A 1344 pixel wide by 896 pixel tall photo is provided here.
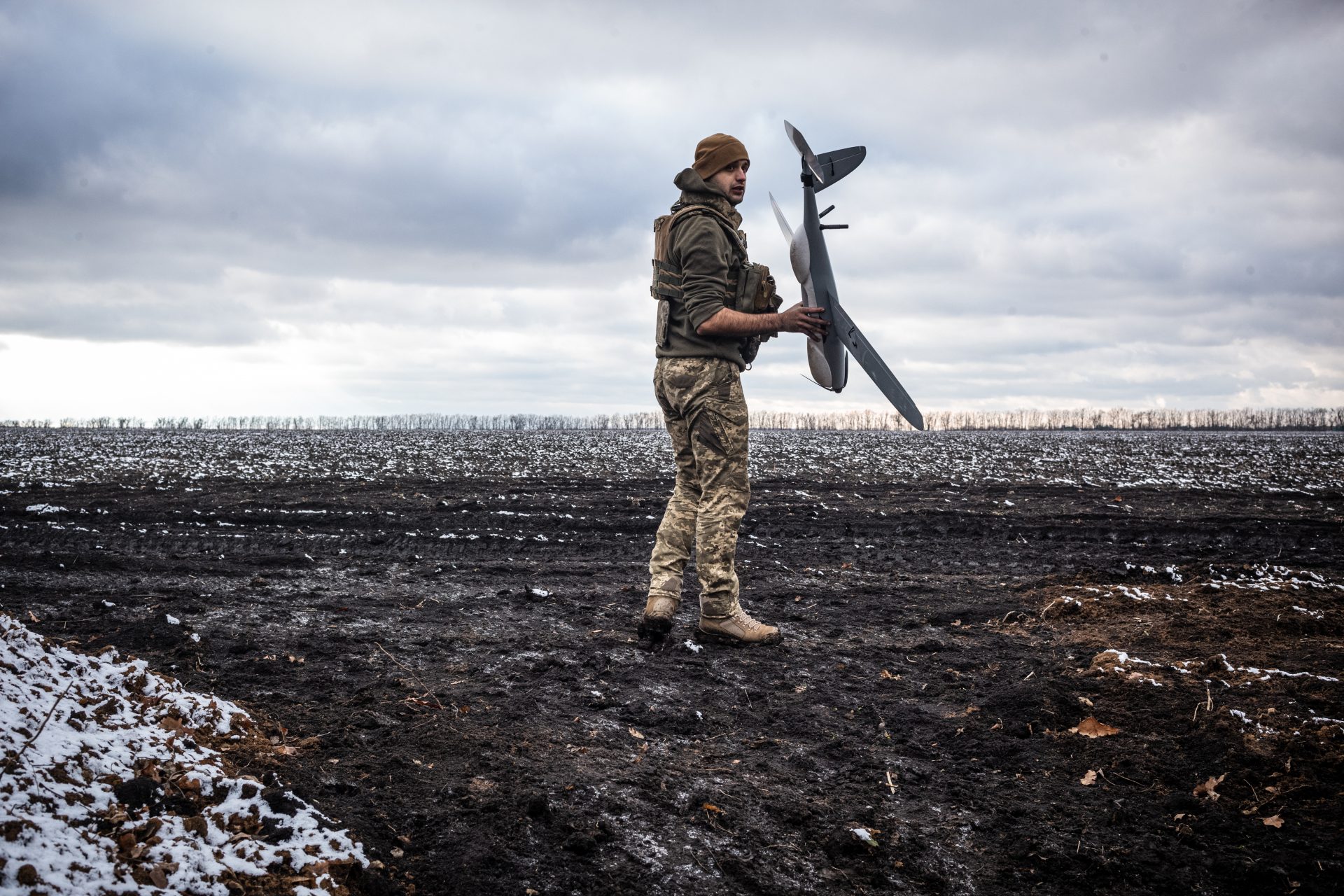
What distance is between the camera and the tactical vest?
4.97m

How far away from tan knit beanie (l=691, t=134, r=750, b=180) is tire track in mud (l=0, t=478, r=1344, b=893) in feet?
9.38

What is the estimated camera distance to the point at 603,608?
6.02 metres

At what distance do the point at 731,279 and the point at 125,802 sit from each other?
3854mm

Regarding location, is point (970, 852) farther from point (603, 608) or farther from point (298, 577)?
point (298, 577)

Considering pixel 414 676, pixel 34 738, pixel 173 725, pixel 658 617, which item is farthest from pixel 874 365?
pixel 34 738

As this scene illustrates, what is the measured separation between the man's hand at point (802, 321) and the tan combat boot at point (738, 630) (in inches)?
67.6

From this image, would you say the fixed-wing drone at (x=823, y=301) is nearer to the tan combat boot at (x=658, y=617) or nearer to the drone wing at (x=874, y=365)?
the drone wing at (x=874, y=365)

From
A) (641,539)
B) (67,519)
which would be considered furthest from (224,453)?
(641,539)

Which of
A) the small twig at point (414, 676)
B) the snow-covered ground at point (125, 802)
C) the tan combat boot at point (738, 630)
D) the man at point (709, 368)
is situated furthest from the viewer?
the tan combat boot at point (738, 630)

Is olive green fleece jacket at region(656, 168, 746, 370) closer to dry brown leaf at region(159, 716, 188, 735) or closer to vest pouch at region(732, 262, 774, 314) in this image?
vest pouch at region(732, 262, 774, 314)

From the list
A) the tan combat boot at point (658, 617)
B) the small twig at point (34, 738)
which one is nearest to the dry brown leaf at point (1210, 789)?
the tan combat boot at point (658, 617)

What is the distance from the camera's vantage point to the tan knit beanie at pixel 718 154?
498cm

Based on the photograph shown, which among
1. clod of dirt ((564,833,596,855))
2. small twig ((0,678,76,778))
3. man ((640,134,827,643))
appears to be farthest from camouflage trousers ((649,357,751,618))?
small twig ((0,678,76,778))

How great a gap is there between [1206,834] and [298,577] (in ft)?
21.4
